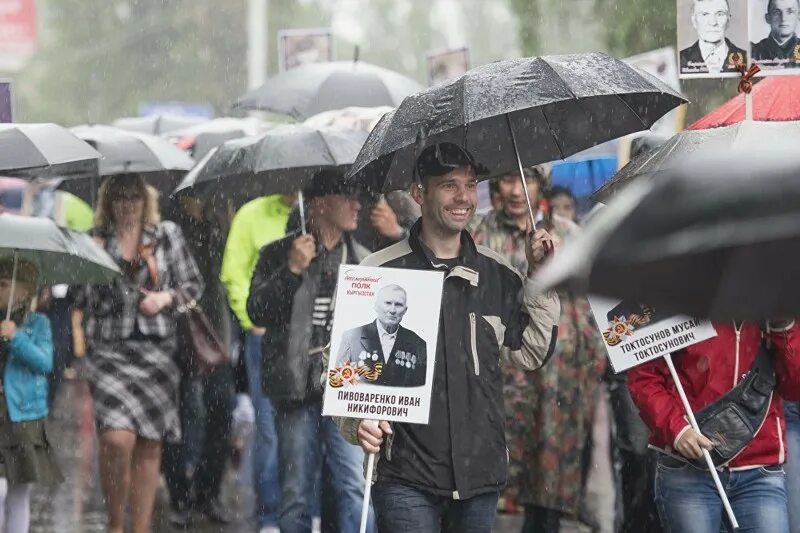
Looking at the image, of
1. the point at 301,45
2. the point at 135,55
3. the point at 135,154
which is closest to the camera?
the point at 135,154

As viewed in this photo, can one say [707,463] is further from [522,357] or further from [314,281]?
[314,281]

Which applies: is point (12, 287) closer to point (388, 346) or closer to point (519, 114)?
point (519, 114)

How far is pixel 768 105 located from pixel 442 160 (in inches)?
48.5

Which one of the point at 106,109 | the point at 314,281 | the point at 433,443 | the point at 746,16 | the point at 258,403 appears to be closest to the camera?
the point at 433,443

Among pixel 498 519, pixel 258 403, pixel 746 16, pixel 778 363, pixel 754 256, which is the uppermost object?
pixel 746 16

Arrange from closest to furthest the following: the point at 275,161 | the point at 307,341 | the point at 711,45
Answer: the point at 711,45, the point at 307,341, the point at 275,161

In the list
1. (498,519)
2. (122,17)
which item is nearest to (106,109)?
(122,17)

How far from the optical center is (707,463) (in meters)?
5.90

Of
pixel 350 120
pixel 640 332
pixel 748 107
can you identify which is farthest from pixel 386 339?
pixel 350 120

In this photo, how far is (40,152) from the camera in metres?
8.09

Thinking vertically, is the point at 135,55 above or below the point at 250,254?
above

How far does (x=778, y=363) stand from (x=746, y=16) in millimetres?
1364

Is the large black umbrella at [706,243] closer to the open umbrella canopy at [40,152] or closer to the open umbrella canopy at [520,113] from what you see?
the open umbrella canopy at [520,113]

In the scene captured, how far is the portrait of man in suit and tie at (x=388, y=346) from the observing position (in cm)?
577
